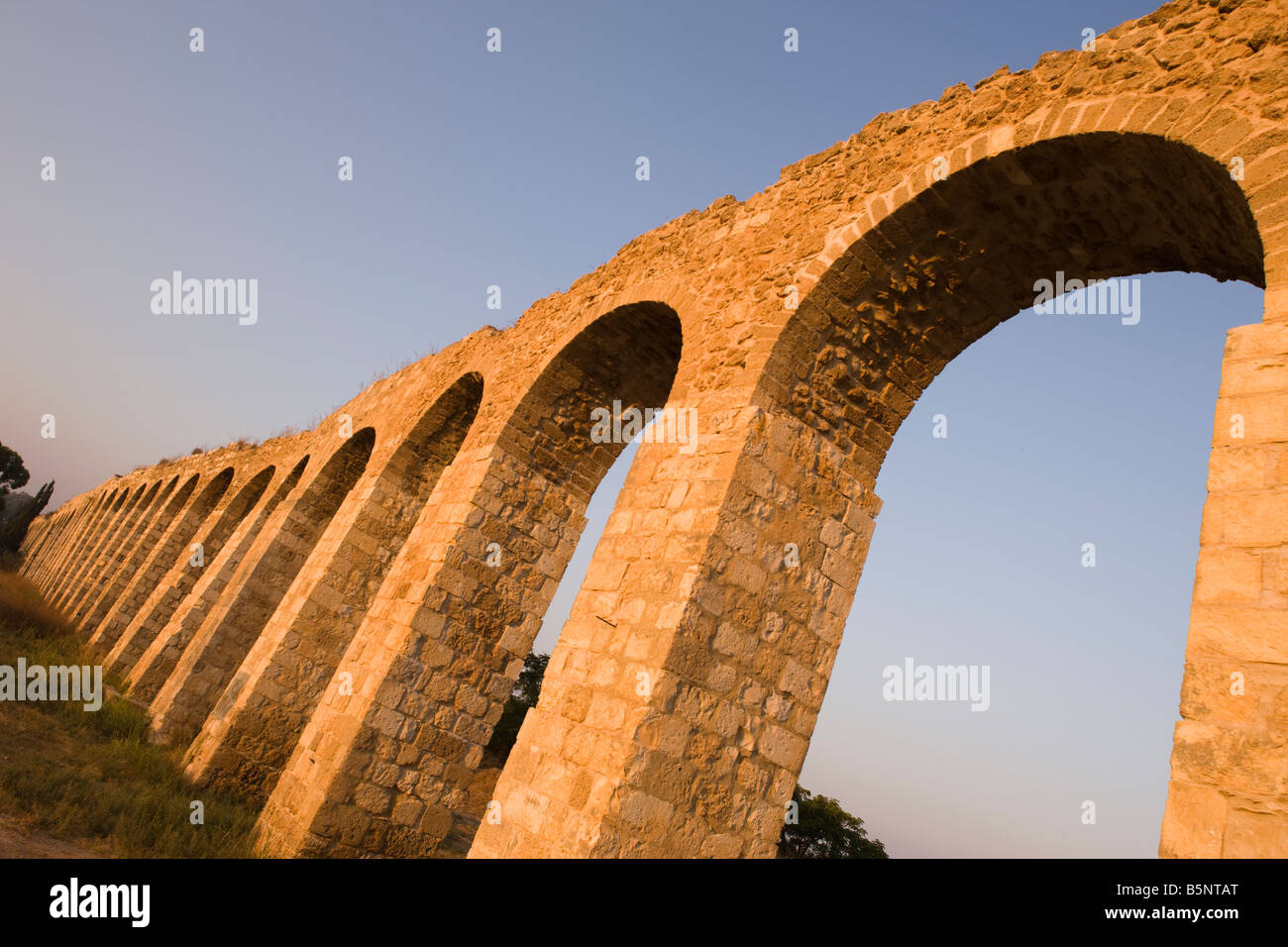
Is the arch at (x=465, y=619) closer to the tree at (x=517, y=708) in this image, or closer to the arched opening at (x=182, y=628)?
the arched opening at (x=182, y=628)

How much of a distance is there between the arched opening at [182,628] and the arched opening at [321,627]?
11.8 feet

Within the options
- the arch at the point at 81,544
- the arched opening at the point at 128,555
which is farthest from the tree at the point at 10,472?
the arched opening at the point at 128,555

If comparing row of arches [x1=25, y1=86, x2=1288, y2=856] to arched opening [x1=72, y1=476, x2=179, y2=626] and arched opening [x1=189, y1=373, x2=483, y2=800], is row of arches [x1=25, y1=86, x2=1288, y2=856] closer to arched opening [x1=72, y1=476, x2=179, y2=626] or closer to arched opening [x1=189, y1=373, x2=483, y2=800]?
arched opening [x1=189, y1=373, x2=483, y2=800]

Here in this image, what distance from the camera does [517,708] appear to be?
2314 cm

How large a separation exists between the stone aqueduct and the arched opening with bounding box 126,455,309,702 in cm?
392

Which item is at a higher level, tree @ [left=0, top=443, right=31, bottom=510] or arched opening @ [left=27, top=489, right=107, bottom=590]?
tree @ [left=0, top=443, right=31, bottom=510]

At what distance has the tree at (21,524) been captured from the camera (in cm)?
4309

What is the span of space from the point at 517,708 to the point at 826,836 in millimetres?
11346

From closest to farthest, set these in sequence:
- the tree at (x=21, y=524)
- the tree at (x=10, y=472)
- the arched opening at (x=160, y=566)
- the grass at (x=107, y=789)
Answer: the grass at (x=107, y=789) < the arched opening at (x=160, y=566) < the tree at (x=21, y=524) < the tree at (x=10, y=472)

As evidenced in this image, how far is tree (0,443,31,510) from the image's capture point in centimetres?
5366

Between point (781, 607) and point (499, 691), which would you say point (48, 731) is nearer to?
point (499, 691)

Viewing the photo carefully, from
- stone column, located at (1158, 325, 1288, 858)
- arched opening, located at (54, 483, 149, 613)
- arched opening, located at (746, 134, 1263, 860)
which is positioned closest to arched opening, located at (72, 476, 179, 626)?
arched opening, located at (54, 483, 149, 613)

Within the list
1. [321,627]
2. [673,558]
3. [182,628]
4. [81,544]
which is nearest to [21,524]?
[81,544]
